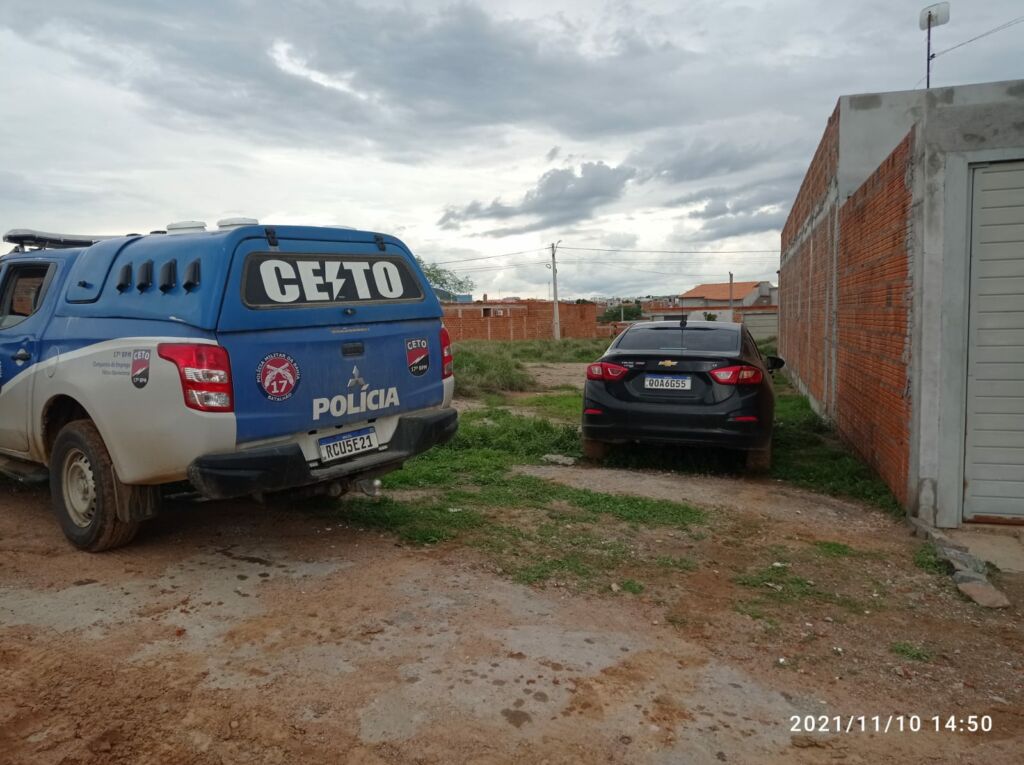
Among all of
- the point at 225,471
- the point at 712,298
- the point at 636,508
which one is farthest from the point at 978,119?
the point at 712,298

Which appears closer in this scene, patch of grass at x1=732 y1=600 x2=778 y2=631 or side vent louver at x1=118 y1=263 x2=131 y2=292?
patch of grass at x1=732 y1=600 x2=778 y2=631

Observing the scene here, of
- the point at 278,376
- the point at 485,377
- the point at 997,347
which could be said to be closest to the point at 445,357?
the point at 278,376

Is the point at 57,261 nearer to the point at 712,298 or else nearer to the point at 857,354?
the point at 857,354

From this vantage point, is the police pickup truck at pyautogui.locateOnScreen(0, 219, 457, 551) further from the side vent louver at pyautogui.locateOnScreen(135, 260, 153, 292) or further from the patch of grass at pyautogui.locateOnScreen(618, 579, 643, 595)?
the patch of grass at pyautogui.locateOnScreen(618, 579, 643, 595)

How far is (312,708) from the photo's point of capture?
2.97 metres

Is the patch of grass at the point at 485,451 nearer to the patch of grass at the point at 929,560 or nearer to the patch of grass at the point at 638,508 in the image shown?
the patch of grass at the point at 638,508

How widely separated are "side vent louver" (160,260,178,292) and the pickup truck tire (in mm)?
1084

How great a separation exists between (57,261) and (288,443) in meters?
2.41

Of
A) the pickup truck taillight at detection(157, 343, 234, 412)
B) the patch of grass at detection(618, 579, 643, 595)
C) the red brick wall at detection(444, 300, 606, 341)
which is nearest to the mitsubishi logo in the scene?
the pickup truck taillight at detection(157, 343, 234, 412)

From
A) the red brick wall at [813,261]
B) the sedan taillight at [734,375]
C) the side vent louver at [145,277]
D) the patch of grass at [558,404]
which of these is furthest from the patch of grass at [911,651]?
the patch of grass at [558,404]

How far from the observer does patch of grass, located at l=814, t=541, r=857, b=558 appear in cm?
502

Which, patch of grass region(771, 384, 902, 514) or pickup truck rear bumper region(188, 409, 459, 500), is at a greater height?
pickup truck rear bumper region(188, 409, 459, 500)

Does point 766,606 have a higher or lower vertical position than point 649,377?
lower

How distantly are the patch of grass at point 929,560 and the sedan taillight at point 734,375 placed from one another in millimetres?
2236
